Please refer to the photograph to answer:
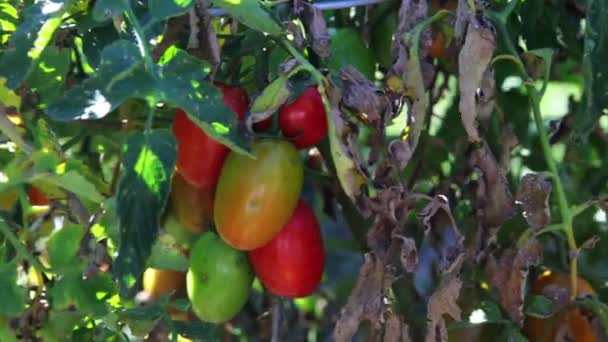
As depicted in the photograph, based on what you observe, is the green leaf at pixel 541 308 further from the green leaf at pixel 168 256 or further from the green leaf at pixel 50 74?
the green leaf at pixel 50 74

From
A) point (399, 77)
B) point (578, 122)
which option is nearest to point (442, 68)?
point (578, 122)

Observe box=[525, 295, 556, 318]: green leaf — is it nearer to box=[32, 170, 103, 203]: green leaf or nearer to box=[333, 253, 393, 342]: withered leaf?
box=[333, 253, 393, 342]: withered leaf

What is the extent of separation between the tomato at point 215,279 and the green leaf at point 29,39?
0.23 meters

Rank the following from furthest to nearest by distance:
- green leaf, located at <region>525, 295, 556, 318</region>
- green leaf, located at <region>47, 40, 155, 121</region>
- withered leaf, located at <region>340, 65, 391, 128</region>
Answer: green leaf, located at <region>525, 295, 556, 318</region>
withered leaf, located at <region>340, 65, 391, 128</region>
green leaf, located at <region>47, 40, 155, 121</region>

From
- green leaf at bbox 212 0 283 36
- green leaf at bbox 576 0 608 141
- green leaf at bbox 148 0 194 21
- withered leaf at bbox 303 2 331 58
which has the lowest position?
green leaf at bbox 576 0 608 141

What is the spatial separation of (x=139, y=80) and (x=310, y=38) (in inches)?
7.3

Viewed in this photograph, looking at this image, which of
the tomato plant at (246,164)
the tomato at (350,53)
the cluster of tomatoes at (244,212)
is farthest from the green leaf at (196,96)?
the tomato at (350,53)

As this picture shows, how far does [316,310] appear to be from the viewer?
178cm

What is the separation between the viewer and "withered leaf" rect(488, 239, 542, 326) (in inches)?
38.4

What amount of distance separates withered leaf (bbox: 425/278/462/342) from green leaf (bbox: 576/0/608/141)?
193 millimetres

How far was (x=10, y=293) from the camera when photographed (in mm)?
867

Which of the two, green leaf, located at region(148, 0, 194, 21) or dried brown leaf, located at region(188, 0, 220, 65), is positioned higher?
green leaf, located at region(148, 0, 194, 21)

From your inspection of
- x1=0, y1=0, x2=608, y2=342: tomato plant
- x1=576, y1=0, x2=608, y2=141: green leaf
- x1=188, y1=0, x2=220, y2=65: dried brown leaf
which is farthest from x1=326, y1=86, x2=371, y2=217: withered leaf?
x1=576, y1=0, x2=608, y2=141: green leaf

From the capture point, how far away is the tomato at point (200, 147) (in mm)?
925
